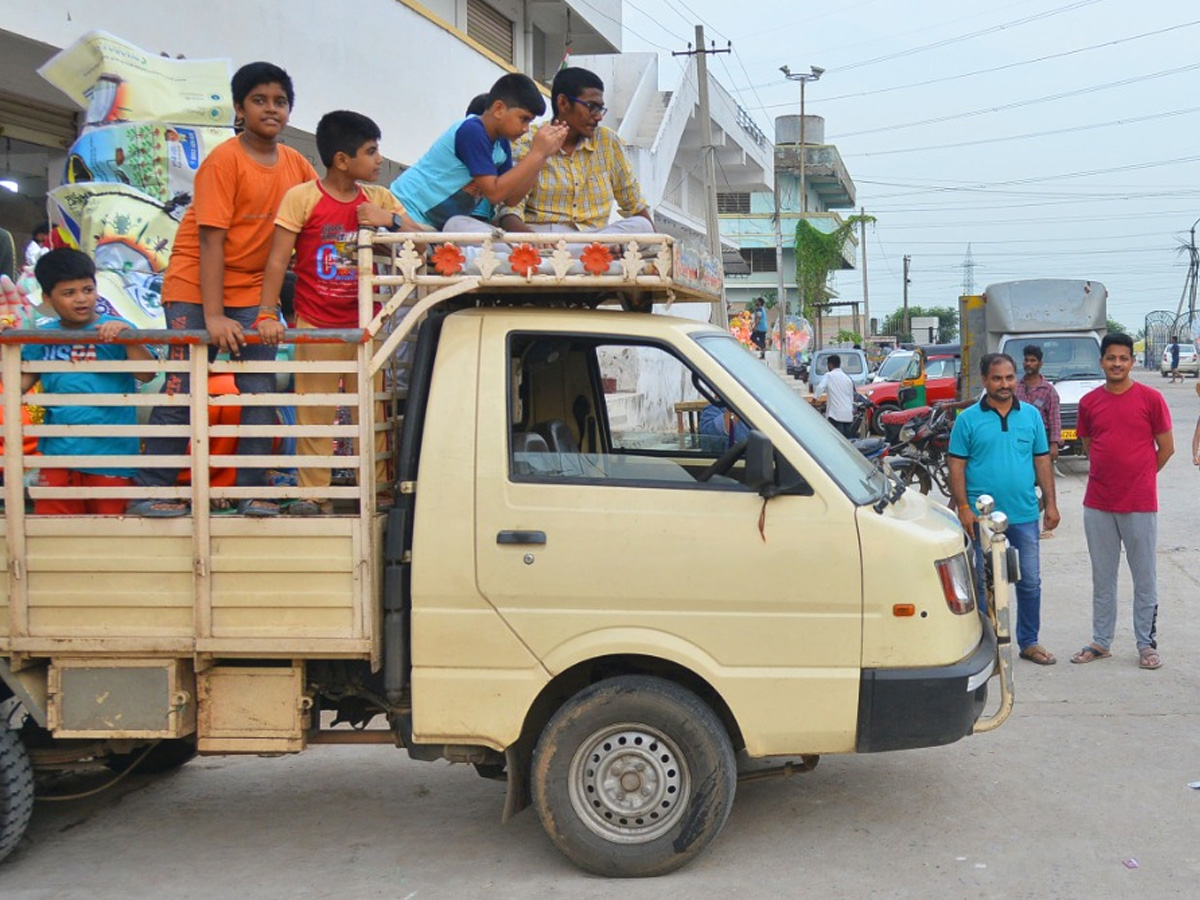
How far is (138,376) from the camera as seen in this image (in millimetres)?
4746

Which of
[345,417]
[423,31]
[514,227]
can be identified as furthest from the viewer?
[423,31]

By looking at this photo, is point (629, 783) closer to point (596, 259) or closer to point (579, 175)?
point (596, 259)

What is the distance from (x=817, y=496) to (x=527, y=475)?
102cm

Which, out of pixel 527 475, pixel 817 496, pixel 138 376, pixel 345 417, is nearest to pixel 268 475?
pixel 345 417

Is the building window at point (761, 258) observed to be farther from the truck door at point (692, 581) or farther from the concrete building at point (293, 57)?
the truck door at point (692, 581)

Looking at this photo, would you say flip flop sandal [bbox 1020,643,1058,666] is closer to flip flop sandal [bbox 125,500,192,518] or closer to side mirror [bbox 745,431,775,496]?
side mirror [bbox 745,431,775,496]

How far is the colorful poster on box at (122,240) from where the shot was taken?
6.08 meters

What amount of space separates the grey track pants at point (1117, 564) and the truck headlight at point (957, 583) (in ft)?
9.96

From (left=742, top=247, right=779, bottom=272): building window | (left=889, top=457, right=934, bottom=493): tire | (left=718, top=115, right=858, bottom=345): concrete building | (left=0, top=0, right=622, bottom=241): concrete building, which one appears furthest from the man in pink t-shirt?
(left=742, top=247, right=779, bottom=272): building window

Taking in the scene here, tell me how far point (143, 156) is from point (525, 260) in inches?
116

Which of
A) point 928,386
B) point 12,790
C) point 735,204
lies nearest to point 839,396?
point 928,386

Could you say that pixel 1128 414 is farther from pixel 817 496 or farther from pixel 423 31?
pixel 423 31

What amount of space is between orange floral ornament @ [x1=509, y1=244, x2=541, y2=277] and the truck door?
58 centimetres

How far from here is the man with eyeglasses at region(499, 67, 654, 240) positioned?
5.57 metres
